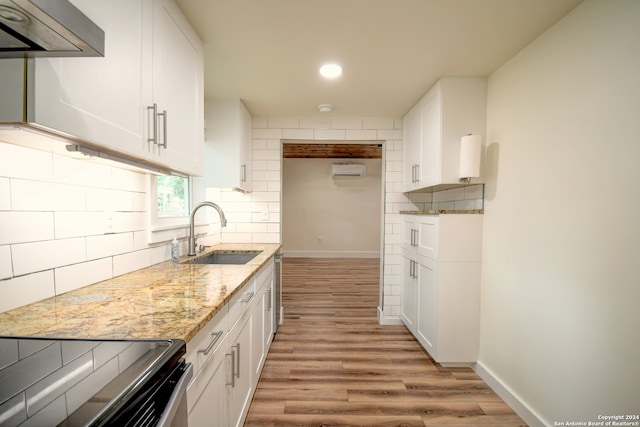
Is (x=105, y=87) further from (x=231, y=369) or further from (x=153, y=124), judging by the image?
(x=231, y=369)

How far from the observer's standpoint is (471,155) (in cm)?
192

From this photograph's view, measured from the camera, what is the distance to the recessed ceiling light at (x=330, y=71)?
1.87 m

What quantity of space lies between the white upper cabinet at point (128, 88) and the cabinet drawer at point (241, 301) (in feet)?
2.30

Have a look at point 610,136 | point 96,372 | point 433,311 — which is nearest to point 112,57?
point 96,372

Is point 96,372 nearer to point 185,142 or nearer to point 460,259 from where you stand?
point 185,142

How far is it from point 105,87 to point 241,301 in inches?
41.4

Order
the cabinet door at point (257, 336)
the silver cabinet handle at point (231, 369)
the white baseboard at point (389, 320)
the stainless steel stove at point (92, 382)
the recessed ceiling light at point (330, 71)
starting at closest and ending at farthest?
the stainless steel stove at point (92, 382) < the silver cabinet handle at point (231, 369) < the cabinet door at point (257, 336) < the recessed ceiling light at point (330, 71) < the white baseboard at point (389, 320)

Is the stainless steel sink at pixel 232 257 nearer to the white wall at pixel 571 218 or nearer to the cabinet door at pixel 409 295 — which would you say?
the cabinet door at pixel 409 295

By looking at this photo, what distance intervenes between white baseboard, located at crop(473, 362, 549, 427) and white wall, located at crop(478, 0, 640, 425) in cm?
2

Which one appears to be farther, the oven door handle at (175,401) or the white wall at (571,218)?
the white wall at (571,218)

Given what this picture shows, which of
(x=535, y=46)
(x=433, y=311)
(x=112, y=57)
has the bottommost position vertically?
(x=433, y=311)

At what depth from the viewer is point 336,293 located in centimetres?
407

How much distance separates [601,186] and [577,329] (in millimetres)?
708

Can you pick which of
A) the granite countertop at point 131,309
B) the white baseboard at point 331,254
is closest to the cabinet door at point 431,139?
the granite countertop at point 131,309
